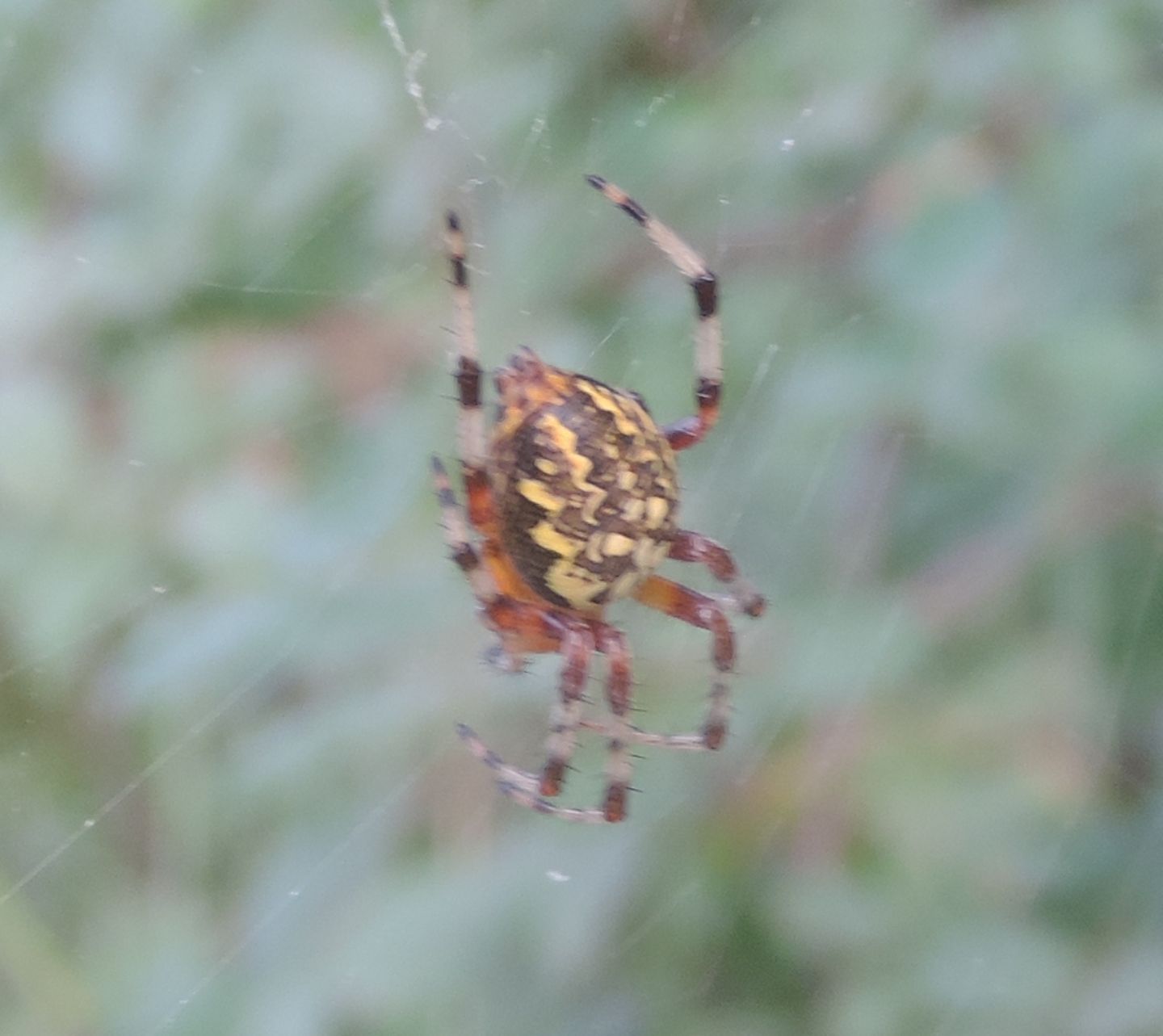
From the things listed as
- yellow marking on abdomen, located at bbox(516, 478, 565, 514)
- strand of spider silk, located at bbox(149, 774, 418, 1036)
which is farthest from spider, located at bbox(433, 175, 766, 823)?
strand of spider silk, located at bbox(149, 774, 418, 1036)

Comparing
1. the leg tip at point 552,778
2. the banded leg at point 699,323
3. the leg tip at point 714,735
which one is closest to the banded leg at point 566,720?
the leg tip at point 552,778

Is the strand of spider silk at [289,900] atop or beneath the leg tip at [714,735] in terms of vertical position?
beneath

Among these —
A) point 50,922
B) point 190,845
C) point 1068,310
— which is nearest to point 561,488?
point 1068,310

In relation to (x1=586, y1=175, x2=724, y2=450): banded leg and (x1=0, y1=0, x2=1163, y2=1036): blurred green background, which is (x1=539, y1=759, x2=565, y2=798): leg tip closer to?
(x1=0, y1=0, x2=1163, y2=1036): blurred green background

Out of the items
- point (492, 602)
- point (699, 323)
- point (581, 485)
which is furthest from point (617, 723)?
point (699, 323)

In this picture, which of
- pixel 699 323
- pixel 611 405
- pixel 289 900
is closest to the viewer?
pixel 611 405

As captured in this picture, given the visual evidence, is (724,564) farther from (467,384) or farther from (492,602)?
(467,384)

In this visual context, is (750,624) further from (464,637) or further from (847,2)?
(847,2)

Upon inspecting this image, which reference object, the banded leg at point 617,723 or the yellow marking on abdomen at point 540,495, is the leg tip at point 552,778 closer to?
the banded leg at point 617,723

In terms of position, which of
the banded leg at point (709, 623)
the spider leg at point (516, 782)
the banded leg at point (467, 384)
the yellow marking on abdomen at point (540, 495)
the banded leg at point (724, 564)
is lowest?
the spider leg at point (516, 782)
